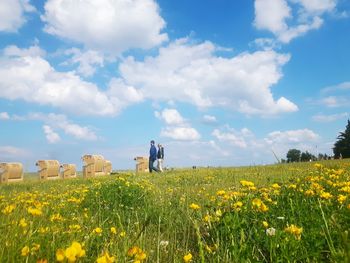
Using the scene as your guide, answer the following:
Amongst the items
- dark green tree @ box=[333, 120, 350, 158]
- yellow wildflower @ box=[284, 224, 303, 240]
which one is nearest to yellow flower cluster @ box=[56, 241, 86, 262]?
yellow wildflower @ box=[284, 224, 303, 240]

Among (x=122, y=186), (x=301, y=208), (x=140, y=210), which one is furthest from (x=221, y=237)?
(x=122, y=186)

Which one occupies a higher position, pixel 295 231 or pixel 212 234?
pixel 295 231

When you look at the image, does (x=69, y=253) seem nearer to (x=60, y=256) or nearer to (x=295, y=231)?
(x=60, y=256)

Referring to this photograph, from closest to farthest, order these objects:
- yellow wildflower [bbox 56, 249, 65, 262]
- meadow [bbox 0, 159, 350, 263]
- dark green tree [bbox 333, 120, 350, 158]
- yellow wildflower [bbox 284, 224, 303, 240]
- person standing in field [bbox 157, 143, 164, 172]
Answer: yellow wildflower [bbox 56, 249, 65, 262]
meadow [bbox 0, 159, 350, 263]
yellow wildflower [bbox 284, 224, 303, 240]
person standing in field [bbox 157, 143, 164, 172]
dark green tree [bbox 333, 120, 350, 158]

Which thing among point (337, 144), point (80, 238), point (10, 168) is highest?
point (337, 144)

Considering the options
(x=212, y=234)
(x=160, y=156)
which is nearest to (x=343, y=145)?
(x=160, y=156)

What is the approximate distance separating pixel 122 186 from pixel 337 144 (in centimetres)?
5400

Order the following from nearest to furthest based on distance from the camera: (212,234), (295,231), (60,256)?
1. (60,256)
2. (295,231)
3. (212,234)

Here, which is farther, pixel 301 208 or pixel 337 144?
pixel 337 144

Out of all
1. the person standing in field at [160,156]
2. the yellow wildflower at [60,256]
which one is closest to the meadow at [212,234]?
the yellow wildflower at [60,256]

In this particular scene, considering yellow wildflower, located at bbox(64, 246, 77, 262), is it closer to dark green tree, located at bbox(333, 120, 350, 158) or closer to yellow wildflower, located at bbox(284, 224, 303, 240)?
yellow wildflower, located at bbox(284, 224, 303, 240)

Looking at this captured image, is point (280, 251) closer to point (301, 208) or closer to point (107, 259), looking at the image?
point (301, 208)

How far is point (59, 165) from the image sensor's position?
33656mm

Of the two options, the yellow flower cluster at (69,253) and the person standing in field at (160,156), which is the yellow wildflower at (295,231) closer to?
the yellow flower cluster at (69,253)
